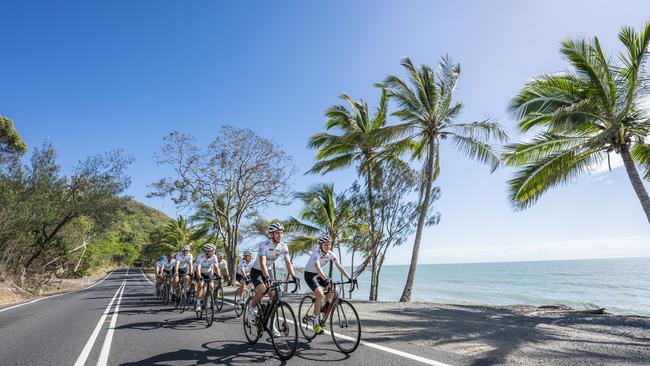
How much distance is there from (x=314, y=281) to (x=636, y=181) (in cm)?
1083

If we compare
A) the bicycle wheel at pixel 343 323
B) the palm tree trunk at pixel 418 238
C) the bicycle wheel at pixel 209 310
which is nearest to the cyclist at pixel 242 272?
the bicycle wheel at pixel 209 310

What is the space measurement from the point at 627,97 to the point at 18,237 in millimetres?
29682

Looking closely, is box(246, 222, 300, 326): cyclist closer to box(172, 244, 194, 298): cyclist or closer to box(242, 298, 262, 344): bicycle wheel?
box(242, 298, 262, 344): bicycle wheel

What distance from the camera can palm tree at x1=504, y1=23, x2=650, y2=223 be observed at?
35.8 feet

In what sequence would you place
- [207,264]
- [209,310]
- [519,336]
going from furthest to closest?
[207,264] → [209,310] → [519,336]

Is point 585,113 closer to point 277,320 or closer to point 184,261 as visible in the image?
point 277,320

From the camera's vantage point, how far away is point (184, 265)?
12344 millimetres

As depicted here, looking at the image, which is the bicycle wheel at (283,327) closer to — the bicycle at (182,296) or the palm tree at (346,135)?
the bicycle at (182,296)

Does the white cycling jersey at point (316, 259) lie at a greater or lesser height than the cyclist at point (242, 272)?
greater

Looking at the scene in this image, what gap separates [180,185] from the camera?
84.1 feet

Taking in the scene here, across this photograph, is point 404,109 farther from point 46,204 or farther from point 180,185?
point 46,204

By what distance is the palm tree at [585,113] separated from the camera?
1092 cm

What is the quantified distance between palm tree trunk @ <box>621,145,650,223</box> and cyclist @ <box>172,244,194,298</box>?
13.8 metres

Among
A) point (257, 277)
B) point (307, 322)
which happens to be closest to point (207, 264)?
point (257, 277)
